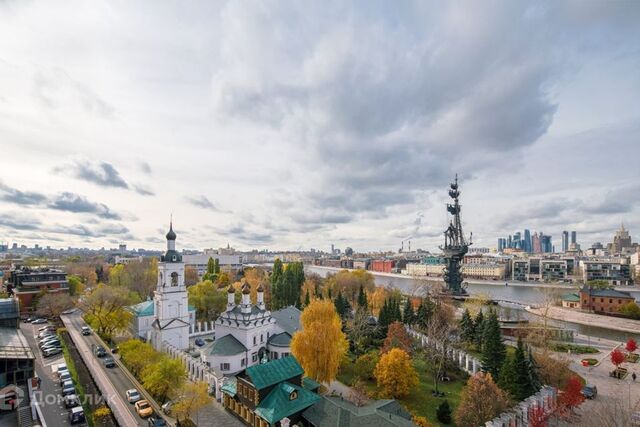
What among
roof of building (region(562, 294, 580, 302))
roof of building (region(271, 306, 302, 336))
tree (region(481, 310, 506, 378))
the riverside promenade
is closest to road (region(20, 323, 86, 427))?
roof of building (region(271, 306, 302, 336))

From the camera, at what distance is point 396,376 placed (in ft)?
78.4

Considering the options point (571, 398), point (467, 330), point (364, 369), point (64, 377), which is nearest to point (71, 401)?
point (64, 377)

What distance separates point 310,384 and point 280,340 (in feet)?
32.0

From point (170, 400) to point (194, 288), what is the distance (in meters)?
26.6

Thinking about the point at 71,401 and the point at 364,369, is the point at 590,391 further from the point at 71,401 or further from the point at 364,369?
the point at 71,401

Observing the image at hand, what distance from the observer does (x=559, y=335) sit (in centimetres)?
4203

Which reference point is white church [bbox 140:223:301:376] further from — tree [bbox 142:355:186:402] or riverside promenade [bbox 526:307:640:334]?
riverside promenade [bbox 526:307:640:334]

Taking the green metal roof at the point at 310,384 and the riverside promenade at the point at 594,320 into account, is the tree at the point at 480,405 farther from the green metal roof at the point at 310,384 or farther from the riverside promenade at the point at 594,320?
the riverside promenade at the point at 594,320

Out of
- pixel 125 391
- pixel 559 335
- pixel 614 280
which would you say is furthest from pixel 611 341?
pixel 614 280

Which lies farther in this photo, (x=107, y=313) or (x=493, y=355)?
(x=107, y=313)

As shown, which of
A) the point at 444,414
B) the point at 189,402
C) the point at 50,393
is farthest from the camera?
the point at 50,393

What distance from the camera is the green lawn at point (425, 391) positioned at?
22.9 meters

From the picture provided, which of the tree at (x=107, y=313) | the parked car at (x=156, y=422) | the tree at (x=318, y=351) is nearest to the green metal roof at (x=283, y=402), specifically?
the tree at (x=318, y=351)

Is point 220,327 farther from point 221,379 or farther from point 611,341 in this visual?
point 611,341
